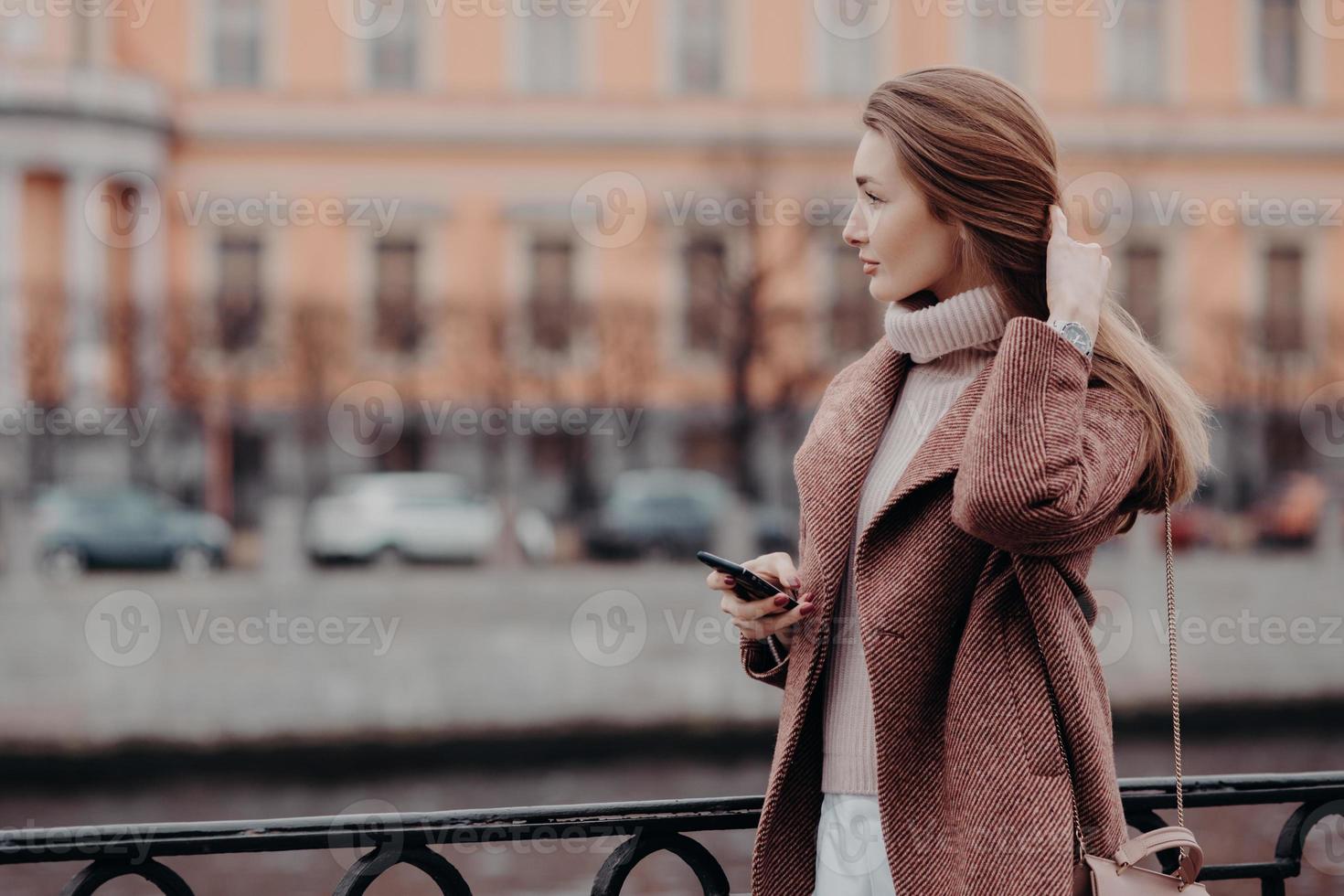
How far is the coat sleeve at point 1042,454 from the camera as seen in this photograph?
1.53 metres

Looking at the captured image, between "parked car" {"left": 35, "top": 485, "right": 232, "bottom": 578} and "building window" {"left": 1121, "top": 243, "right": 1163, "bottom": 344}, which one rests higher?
"building window" {"left": 1121, "top": 243, "right": 1163, "bottom": 344}

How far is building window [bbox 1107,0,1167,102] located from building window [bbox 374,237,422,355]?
1364 centimetres

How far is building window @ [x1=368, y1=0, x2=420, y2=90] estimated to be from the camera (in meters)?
27.0

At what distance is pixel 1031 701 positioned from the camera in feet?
5.22

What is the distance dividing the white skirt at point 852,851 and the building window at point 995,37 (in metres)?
27.2

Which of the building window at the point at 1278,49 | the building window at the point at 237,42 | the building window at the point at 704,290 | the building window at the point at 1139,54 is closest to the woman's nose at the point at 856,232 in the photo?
the building window at the point at 704,290

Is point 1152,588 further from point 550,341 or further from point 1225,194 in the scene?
point 1225,194

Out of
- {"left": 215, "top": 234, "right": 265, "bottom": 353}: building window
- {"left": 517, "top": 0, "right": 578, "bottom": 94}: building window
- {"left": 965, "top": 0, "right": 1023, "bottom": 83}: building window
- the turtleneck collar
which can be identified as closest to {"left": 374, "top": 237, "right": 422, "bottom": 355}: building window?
{"left": 215, "top": 234, "right": 265, "bottom": 353}: building window

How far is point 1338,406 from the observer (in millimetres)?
23625

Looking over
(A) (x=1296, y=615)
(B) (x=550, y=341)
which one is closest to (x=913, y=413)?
(A) (x=1296, y=615)

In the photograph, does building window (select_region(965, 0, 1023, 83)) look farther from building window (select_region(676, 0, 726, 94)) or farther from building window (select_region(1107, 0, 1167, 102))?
building window (select_region(676, 0, 726, 94))

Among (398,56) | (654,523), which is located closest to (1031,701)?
(654,523)

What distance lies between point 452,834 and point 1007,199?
109 cm

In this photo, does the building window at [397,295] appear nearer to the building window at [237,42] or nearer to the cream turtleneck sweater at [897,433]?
the building window at [237,42]
